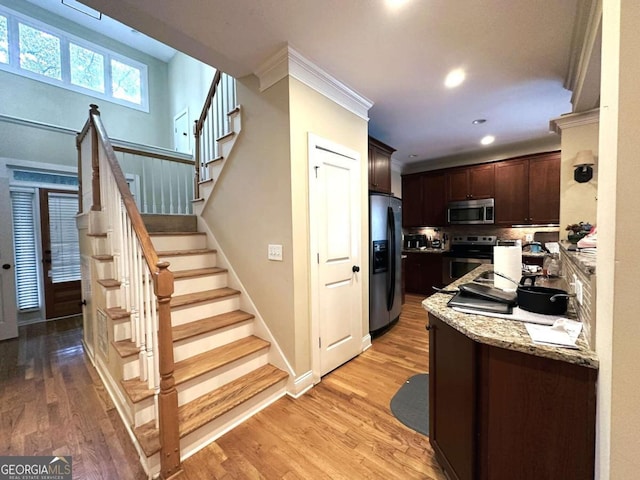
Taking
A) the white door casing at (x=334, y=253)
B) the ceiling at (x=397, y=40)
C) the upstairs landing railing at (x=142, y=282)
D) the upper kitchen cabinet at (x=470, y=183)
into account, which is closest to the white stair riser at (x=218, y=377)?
the upstairs landing railing at (x=142, y=282)

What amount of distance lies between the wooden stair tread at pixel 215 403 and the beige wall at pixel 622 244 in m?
1.80

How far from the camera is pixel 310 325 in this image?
2166 mm

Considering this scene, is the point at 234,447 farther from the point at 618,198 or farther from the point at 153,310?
the point at 618,198

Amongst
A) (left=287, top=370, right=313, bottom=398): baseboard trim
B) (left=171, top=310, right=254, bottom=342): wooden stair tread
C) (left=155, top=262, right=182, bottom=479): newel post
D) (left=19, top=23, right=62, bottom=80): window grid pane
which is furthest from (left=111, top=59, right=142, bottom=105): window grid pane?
(left=287, top=370, right=313, bottom=398): baseboard trim

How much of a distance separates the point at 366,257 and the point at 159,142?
5272 millimetres

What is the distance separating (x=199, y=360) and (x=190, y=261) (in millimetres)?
1113

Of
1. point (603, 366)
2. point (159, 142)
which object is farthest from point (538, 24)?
point (159, 142)

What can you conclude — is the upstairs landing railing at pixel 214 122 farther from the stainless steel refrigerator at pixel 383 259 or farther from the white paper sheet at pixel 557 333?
the white paper sheet at pixel 557 333

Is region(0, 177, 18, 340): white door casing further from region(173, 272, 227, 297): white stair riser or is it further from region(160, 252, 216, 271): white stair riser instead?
region(173, 272, 227, 297): white stair riser

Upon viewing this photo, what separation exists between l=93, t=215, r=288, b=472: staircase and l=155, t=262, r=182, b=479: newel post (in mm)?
80

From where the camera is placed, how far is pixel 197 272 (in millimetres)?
2523

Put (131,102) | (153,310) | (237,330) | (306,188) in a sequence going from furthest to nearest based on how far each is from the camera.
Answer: (131,102) < (237,330) < (306,188) < (153,310)

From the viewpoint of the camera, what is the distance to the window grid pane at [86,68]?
14.6 ft

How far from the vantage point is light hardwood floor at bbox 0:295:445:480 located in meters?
1.42
